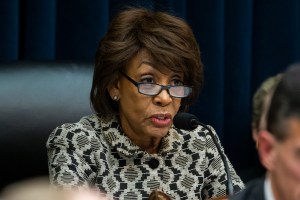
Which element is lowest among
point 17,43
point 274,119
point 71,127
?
point 71,127

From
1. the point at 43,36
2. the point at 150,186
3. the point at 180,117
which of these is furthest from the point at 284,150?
the point at 43,36

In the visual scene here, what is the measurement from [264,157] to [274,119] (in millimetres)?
60

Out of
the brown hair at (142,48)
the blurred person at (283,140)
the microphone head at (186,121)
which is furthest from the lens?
the brown hair at (142,48)

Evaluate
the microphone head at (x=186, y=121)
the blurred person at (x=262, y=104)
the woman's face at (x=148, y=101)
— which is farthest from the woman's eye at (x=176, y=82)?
the blurred person at (x=262, y=104)

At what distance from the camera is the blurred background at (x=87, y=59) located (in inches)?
76.0

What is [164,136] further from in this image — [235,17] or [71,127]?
[235,17]

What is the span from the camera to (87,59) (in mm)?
2461

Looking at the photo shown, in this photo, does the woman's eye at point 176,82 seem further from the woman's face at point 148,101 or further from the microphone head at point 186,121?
the microphone head at point 186,121

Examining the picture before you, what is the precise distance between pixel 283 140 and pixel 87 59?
157 centimetres

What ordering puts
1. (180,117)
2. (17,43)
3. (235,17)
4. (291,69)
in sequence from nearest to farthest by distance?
(291,69), (180,117), (17,43), (235,17)

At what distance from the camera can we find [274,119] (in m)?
0.95

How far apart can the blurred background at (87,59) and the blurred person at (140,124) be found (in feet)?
0.32

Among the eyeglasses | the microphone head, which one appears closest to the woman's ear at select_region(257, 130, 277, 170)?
the microphone head

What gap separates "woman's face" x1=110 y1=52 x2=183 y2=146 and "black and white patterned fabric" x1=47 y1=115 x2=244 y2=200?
0.07 m
